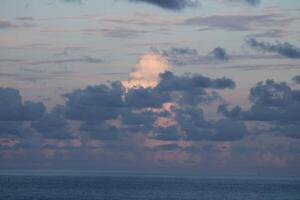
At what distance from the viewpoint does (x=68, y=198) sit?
166 m

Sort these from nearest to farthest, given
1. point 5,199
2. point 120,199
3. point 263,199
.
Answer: point 5,199 → point 120,199 → point 263,199

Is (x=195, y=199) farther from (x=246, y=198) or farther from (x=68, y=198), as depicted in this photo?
(x=68, y=198)

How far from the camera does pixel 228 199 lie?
563ft

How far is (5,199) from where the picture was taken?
155000 mm

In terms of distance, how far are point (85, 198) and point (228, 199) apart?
38.2 m

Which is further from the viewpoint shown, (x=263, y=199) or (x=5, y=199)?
(x=263, y=199)

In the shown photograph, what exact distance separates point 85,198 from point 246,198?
47.0 metres

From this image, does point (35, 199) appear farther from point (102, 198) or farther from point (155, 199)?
point (155, 199)

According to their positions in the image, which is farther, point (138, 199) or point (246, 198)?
point (246, 198)

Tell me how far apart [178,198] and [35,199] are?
39276 millimetres

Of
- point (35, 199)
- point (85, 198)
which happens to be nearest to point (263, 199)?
point (85, 198)

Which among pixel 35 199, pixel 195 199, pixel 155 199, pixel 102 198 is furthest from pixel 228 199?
pixel 35 199

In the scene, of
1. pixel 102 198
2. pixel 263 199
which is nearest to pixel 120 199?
pixel 102 198

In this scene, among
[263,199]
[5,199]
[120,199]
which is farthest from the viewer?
[263,199]
